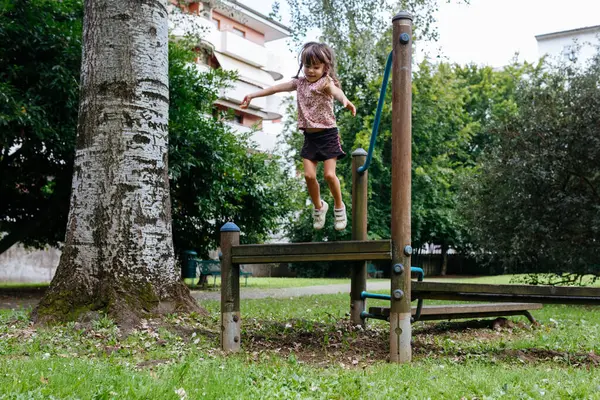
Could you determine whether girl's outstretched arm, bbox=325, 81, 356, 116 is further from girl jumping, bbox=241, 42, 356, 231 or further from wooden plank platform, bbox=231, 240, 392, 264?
wooden plank platform, bbox=231, 240, 392, 264

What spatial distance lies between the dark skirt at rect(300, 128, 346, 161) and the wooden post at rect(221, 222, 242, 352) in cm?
103

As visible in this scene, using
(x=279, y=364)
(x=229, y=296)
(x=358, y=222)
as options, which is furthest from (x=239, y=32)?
(x=279, y=364)

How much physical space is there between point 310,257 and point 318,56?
1.89 meters

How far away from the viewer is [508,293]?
559 centimetres

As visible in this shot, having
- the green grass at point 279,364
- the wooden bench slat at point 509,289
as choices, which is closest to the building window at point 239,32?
the green grass at point 279,364

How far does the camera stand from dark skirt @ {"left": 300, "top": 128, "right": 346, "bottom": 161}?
620 cm

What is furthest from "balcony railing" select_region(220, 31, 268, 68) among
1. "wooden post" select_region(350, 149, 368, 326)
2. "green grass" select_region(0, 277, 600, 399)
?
"green grass" select_region(0, 277, 600, 399)

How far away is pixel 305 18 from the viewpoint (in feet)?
49.8

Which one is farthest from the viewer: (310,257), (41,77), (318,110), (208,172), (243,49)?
(243,49)

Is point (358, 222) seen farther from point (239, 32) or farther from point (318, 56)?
point (239, 32)

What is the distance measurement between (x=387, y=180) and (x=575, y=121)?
20475 mm

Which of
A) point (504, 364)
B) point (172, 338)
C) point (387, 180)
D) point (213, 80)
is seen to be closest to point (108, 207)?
point (172, 338)

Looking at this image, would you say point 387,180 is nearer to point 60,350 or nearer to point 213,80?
point 213,80

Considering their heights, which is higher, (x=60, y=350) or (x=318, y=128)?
(x=318, y=128)
